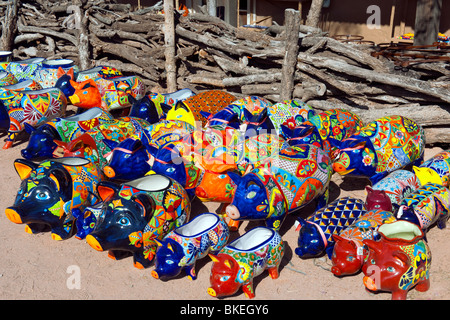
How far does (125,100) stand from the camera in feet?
24.7

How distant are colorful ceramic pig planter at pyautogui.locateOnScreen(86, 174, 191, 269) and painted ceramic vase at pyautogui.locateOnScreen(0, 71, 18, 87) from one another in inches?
176

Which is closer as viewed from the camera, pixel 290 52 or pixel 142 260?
pixel 142 260

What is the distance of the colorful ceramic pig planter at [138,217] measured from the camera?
164 inches

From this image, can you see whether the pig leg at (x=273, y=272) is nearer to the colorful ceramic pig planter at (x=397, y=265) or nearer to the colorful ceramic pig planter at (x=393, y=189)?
the colorful ceramic pig planter at (x=397, y=265)

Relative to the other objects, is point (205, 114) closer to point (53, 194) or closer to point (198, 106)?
point (198, 106)

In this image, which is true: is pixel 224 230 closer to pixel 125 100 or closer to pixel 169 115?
pixel 169 115

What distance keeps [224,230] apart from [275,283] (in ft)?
2.18

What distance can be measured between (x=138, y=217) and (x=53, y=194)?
1020mm

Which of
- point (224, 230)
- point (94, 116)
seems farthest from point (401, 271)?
point (94, 116)

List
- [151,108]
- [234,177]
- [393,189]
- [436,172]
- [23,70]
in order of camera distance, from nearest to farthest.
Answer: [234,177] → [393,189] → [436,172] → [151,108] → [23,70]

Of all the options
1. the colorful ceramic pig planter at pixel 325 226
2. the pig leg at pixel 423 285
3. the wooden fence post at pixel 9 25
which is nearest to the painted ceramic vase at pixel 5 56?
the wooden fence post at pixel 9 25

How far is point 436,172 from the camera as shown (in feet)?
17.2

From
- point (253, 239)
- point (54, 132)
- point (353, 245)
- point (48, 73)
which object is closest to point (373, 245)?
point (353, 245)

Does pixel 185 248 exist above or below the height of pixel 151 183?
below
